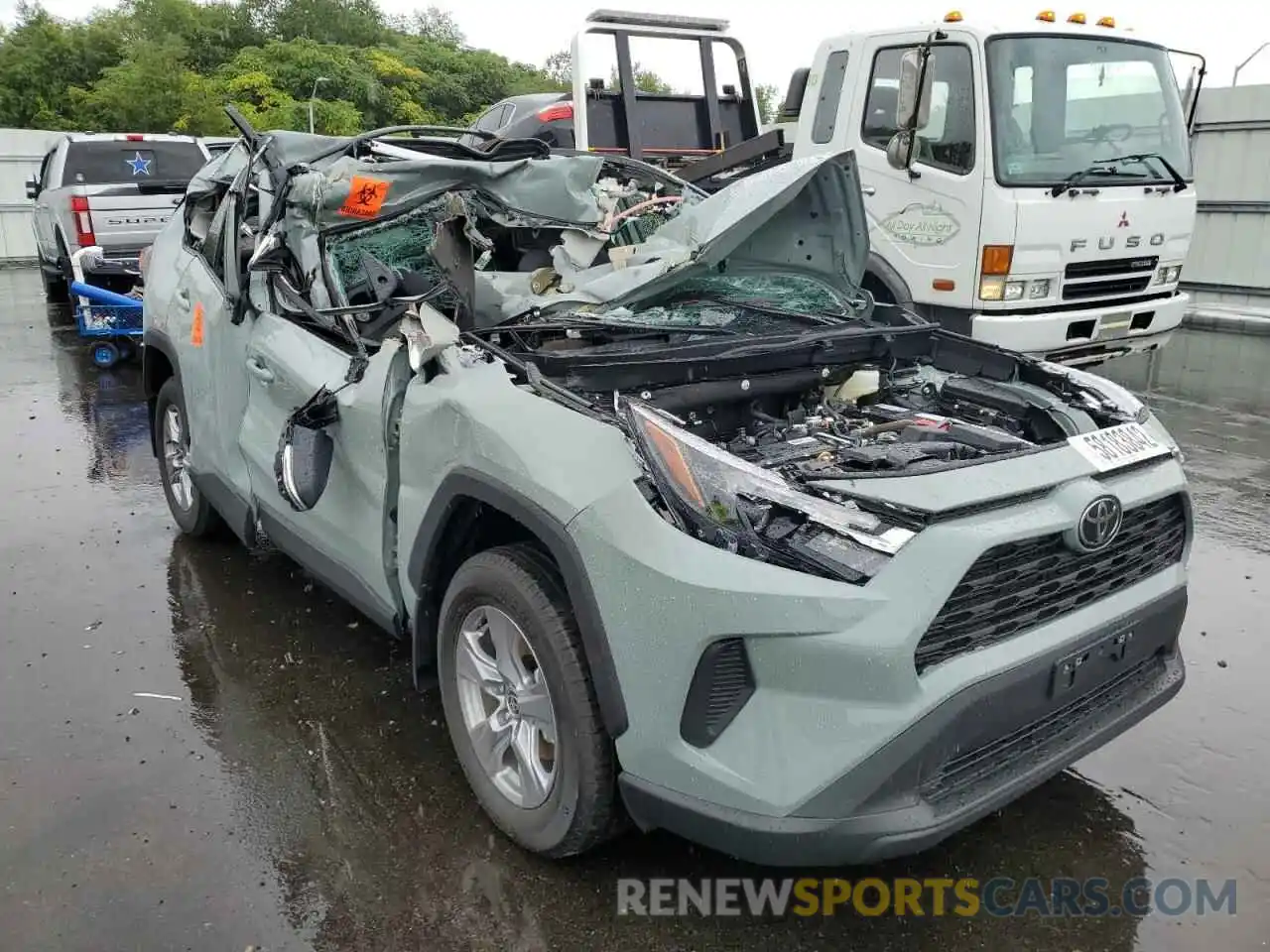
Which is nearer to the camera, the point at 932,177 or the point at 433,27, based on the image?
the point at 932,177

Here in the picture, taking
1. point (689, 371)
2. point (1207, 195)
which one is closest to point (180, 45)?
point (1207, 195)

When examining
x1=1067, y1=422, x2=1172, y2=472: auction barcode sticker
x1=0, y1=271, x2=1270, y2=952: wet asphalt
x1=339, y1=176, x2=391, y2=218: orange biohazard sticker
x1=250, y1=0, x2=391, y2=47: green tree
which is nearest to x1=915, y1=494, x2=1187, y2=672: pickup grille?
x1=1067, y1=422, x2=1172, y2=472: auction barcode sticker

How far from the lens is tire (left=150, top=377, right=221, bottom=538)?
4836mm

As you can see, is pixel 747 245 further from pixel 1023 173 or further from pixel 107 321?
pixel 107 321

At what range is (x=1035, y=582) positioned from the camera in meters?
2.37

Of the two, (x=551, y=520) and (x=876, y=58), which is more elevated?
(x=876, y=58)

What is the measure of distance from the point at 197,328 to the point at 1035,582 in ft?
11.7

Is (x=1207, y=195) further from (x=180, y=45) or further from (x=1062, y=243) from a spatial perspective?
(x=180, y=45)

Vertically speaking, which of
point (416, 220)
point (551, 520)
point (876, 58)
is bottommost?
point (551, 520)

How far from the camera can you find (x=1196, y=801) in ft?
10.0

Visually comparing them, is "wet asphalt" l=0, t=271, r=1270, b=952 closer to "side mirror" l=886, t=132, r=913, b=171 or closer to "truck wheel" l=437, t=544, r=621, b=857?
"truck wheel" l=437, t=544, r=621, b=857

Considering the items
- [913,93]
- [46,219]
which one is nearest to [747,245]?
[913,93]

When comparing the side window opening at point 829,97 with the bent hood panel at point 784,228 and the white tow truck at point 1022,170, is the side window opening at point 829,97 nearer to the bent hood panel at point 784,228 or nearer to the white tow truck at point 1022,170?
the white tow truck at point 1022,170

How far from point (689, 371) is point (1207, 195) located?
1208 centimetres
